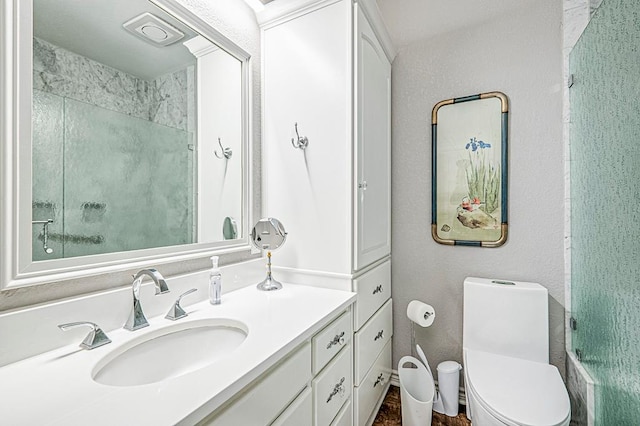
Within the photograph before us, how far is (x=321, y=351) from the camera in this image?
3.49 ft

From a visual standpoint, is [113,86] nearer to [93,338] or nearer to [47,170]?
[47,170]

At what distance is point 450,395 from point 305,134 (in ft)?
5.52

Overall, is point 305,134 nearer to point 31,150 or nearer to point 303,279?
point 303,279

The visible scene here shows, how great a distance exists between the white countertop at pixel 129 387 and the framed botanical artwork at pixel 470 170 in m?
1.21

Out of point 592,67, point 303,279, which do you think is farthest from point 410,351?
point 592,67

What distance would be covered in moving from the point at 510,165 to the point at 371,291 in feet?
3.58

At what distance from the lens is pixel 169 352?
98 cm

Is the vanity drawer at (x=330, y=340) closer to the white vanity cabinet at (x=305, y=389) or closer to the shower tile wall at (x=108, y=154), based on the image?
the white vanity cabinet at (x=305, y=389)

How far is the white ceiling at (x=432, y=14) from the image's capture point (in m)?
1.77

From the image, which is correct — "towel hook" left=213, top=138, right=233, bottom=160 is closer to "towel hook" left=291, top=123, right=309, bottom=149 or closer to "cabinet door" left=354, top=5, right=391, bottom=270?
"towel hook" left=291, top=123, right=309, bottom=149

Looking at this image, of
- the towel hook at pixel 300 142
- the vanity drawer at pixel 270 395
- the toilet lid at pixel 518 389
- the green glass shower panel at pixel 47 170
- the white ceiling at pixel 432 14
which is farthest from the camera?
the white ceiling at pixel 432 14

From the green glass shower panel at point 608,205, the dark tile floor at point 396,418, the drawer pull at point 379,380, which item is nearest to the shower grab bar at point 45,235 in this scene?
the drawer pull at point 379,380

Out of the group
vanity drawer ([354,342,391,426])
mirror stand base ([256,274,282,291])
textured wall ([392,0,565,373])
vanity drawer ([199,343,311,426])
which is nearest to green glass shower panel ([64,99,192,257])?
mirror stand base ([256,274,282,291])

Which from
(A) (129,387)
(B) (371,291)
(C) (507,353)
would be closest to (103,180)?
(A) (129,387)
